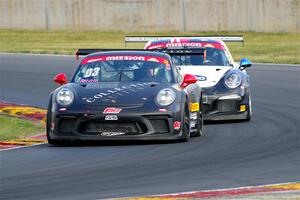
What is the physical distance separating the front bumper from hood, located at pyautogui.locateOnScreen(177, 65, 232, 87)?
126 inches

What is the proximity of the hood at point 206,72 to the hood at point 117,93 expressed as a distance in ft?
8.49

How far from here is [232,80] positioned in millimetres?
15273

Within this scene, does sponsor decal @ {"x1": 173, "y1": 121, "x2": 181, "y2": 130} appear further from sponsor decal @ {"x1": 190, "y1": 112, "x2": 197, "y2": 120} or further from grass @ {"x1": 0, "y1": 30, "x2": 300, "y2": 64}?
grass @ {"x1": 0, "y1": 30, "x2": 300, "y2": 64}

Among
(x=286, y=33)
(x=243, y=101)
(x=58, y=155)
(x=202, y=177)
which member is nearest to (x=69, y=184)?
(x=202, y=177)

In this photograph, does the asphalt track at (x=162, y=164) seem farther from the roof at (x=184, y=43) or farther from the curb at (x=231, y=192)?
the roof at (x=184, y=43)

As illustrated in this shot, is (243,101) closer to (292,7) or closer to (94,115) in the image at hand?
(94,115)

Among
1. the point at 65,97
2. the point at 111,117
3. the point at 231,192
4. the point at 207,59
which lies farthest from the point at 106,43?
the point at 231,192

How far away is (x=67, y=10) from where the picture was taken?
44906mm

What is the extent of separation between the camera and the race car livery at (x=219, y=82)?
15109 millimetres

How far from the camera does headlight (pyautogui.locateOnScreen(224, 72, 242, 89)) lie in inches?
599

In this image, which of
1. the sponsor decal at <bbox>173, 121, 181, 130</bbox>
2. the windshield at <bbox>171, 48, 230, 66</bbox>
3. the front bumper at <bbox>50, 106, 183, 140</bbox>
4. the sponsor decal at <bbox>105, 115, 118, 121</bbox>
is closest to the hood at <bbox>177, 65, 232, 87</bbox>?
the windshield at <bbox>171, 48, 230, 66</bbox>

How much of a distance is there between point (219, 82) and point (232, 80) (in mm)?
198

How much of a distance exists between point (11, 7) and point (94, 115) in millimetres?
33720

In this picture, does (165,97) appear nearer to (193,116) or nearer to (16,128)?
(193,116)
